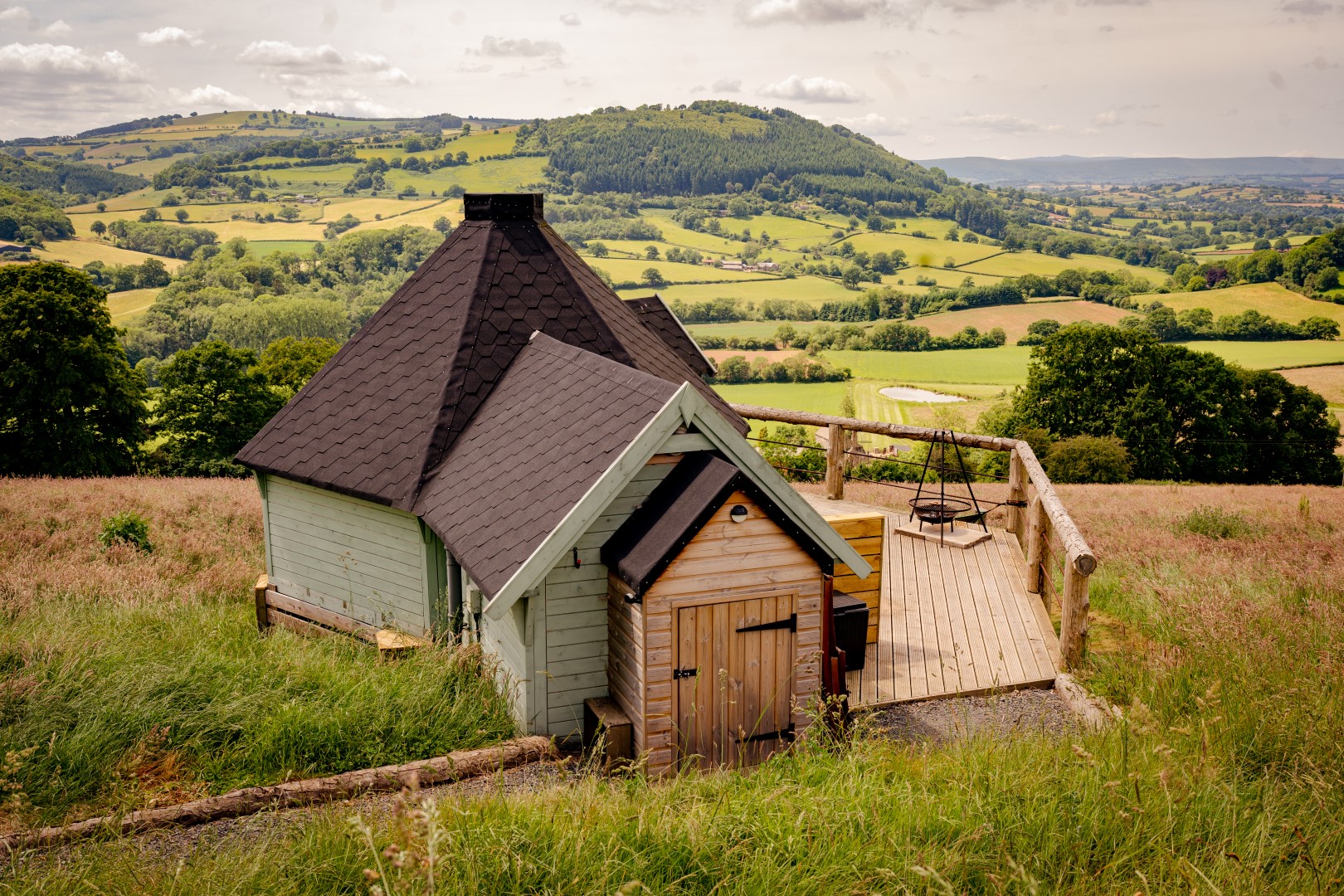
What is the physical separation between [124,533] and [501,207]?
7.21m

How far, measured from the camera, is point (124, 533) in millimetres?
12750

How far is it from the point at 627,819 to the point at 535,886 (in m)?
0.55

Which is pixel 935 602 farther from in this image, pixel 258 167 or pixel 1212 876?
pixel 258 167

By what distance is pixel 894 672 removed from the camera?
8.29 meters

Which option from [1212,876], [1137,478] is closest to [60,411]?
[1212,876]

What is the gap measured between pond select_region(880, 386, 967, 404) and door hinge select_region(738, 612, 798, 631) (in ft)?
207

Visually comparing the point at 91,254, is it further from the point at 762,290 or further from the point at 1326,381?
the point at 1326,381

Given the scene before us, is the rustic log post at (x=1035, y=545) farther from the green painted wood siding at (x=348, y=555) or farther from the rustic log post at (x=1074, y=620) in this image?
the green painted wood siding at (x=348, y=555)

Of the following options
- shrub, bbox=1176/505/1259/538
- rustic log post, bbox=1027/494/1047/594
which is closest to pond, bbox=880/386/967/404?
shrub, bbox=1176/505/1259/538

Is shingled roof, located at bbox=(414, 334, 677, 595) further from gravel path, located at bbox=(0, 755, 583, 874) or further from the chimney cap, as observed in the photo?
the chimney cap

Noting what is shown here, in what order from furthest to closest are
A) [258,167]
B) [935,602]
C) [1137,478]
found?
[258,167], [1137,478], [935,602]

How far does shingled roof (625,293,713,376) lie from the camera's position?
1214cm

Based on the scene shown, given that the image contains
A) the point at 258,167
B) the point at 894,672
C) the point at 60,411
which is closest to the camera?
the point at 894,672

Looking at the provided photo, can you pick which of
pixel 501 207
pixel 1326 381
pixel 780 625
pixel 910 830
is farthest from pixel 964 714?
pixel 1326 381
